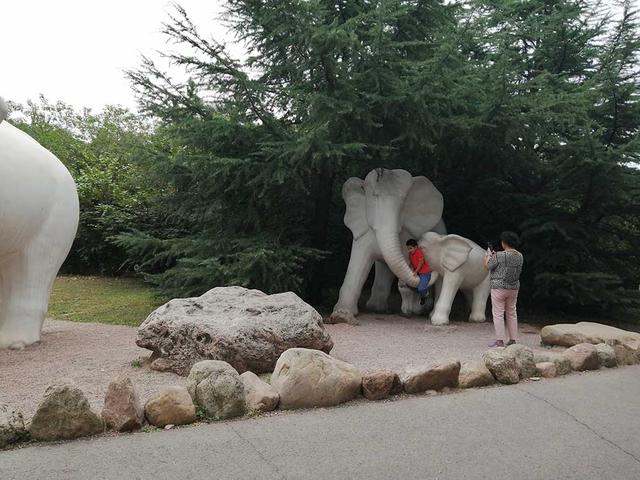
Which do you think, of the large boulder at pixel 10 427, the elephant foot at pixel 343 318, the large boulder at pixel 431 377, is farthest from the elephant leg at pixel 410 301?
the large boulder at pixel 10 427

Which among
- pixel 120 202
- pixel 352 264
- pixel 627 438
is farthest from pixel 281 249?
pixel 120 202

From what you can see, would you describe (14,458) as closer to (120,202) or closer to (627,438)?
(627,438)

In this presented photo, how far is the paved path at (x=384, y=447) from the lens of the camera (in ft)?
8.86

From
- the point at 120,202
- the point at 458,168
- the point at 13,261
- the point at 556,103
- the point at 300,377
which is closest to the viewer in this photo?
the point at 300,377

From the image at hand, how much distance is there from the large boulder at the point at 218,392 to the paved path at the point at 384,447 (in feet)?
0.35

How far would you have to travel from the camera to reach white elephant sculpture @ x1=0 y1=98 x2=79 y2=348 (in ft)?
16.3

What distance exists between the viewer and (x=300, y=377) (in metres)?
3.66

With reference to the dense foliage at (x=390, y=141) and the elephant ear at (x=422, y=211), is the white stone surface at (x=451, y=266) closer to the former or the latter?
the elephant ear at (x=422, y=211)

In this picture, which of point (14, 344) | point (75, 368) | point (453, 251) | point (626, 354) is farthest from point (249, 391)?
point (453, 251)

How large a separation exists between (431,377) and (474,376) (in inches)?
15.8

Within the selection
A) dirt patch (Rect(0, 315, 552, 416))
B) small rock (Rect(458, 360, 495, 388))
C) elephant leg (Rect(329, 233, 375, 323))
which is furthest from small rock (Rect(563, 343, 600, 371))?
elephant leg (Rect(329, 233, 375, 323))

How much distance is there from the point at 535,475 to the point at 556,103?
5947 millimetres

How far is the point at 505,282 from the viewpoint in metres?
5.69

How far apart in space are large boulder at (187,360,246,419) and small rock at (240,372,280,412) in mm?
81
